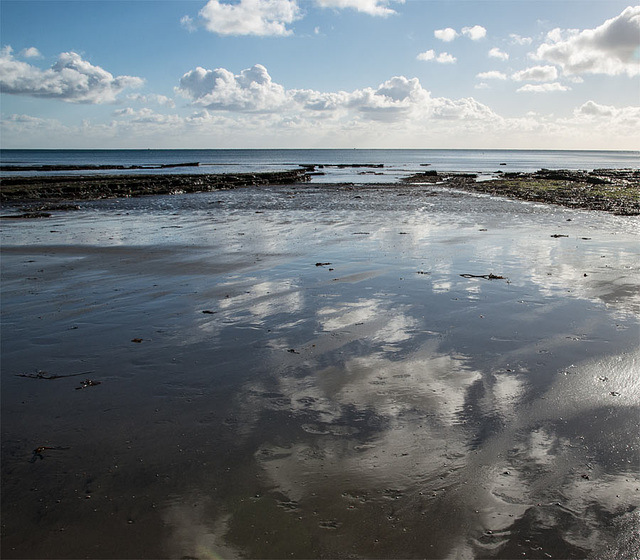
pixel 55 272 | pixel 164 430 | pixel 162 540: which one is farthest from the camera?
pixel 55 272

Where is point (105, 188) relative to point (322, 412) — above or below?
above

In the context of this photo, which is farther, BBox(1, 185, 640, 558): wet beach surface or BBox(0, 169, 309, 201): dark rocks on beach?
BBox(0, 169, 309, 201): dark rocks on beach

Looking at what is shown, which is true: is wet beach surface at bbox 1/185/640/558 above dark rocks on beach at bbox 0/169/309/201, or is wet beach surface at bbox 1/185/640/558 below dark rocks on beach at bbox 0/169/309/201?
below

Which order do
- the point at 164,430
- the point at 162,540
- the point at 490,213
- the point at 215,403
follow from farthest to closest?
the point at 490,213 → the point at 215,403 → the point at 164,430 → the point at 162,540

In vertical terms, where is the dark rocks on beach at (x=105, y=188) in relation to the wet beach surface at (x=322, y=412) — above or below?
above

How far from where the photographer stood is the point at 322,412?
5.88 meters

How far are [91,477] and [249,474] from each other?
5.15 ft

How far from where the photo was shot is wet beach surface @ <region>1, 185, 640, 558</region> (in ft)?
13.3

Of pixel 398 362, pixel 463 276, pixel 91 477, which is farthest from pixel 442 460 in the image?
pixel 463 276

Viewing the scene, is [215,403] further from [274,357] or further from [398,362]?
[398,362]

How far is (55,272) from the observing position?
13.3 metres

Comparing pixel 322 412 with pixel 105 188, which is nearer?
pixel 322 412

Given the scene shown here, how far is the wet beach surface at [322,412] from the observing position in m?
4.05

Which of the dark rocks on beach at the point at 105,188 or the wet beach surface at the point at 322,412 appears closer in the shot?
the wet beach surface at the point at 322,412
